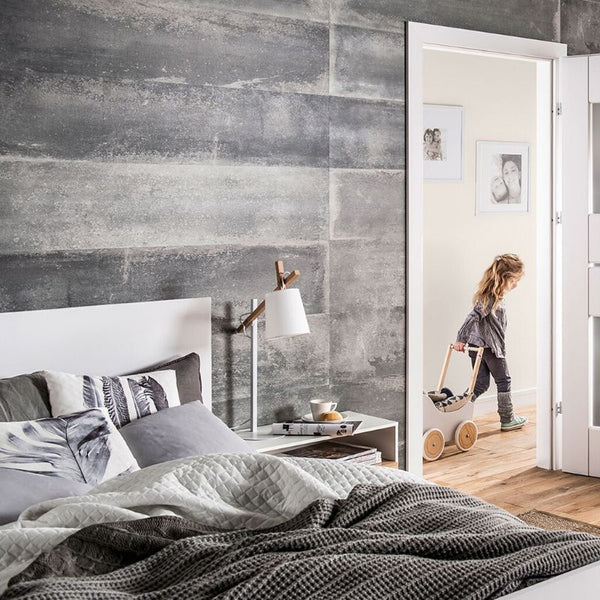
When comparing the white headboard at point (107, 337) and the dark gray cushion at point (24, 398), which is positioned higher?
the white headboard at point (107, 337)

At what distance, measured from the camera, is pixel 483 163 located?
19.6 ft

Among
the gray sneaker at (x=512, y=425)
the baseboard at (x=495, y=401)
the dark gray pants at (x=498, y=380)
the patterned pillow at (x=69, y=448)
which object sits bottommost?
the gray sneaker at (x=512, y=425)

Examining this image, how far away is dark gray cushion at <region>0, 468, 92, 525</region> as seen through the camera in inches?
90.2

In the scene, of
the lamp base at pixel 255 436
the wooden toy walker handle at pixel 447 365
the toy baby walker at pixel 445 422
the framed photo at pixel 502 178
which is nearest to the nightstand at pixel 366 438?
the lamp base at pixel 255 436

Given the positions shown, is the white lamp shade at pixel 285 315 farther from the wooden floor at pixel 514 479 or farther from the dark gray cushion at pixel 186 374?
the wooden floor at pixel 514 479

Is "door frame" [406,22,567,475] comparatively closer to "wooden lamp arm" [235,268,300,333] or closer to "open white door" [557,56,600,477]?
"open white door" [557,56,600,477]

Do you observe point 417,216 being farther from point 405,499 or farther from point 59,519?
point 59,519

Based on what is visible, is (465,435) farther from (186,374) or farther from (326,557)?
(326,557)

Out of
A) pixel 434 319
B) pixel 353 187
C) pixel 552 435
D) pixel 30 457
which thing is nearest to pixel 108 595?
pixel 30 457

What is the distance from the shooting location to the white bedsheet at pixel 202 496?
204 cm

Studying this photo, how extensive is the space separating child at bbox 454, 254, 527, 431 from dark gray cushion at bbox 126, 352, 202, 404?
8.80 ft

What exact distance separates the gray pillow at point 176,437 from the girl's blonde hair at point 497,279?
119 inches

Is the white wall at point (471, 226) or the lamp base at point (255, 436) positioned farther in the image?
the white wall at point (471, 226)

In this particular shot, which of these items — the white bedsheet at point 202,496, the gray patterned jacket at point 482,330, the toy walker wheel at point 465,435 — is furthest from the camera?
the gray patterned jacket at point 482,330
